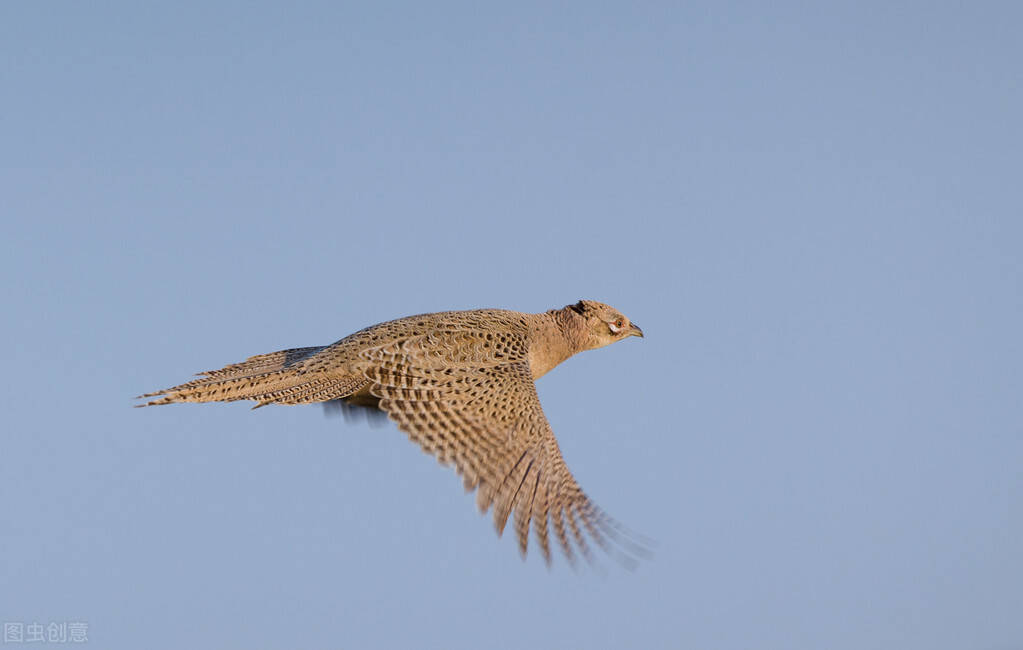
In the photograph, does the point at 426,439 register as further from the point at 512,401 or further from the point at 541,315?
the point at 541,315

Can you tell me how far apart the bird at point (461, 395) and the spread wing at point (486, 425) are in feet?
0.04

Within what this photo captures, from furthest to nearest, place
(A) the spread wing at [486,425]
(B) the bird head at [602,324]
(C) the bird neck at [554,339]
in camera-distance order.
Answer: (B) the bird head at [602,324]
(C) the bird neck at [554,339]
(A) the spread wing at [486,425]

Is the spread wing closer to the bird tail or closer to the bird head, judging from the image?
the bird tail

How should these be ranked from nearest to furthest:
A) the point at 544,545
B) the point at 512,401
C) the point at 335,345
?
the point at 544,545
the point at 512,401
the point at 335,345

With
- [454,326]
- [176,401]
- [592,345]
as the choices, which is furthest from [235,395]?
[592,345]

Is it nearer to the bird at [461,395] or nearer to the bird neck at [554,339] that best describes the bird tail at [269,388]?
the bird at [461,395]

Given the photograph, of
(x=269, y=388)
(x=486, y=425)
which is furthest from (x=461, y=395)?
(x=269, y=388)

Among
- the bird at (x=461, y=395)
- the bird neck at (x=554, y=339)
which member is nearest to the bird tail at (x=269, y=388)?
the bird at (x=461, y=395)

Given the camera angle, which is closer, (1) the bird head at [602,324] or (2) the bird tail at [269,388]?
(2) the bird tail at [269,388]

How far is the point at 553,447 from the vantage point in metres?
15.5

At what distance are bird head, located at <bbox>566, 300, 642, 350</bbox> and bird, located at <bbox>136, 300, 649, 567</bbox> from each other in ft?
5.08

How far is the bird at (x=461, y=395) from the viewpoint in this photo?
1491cm

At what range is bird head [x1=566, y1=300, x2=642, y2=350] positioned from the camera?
62.9ft

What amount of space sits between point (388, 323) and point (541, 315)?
108 inches
